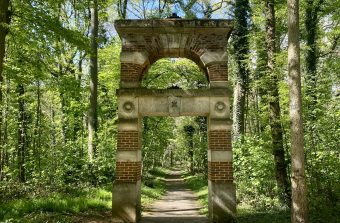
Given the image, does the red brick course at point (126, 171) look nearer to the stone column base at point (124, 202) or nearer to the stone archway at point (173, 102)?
the stone archway at point (173, 102)

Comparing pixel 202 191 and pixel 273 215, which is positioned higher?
pixel 273 215

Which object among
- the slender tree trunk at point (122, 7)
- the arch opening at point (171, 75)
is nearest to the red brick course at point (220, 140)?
the arch opening at point (171, 75)

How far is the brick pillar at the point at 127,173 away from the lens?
1080cm

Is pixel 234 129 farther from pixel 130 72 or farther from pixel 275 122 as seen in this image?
pixel 130 72

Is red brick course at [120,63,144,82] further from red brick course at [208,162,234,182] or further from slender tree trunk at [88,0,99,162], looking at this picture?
slender tree trunk at [88,0,99,162]

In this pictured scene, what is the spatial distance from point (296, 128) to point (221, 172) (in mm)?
2862

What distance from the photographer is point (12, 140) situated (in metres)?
22.7

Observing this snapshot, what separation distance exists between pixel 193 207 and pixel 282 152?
4.66 m

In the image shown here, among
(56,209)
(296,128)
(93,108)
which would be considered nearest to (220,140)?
(296,128)

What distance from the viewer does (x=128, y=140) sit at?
36.2 feet

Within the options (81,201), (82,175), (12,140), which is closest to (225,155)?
(81,201)

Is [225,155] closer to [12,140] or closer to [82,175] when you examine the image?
[82,175]

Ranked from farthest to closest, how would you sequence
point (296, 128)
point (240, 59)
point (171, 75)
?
point (171, 75), point (240, 59), point (296, 128)

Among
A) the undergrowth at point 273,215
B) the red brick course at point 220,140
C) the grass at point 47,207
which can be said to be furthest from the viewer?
the red brick course at point 220,140
